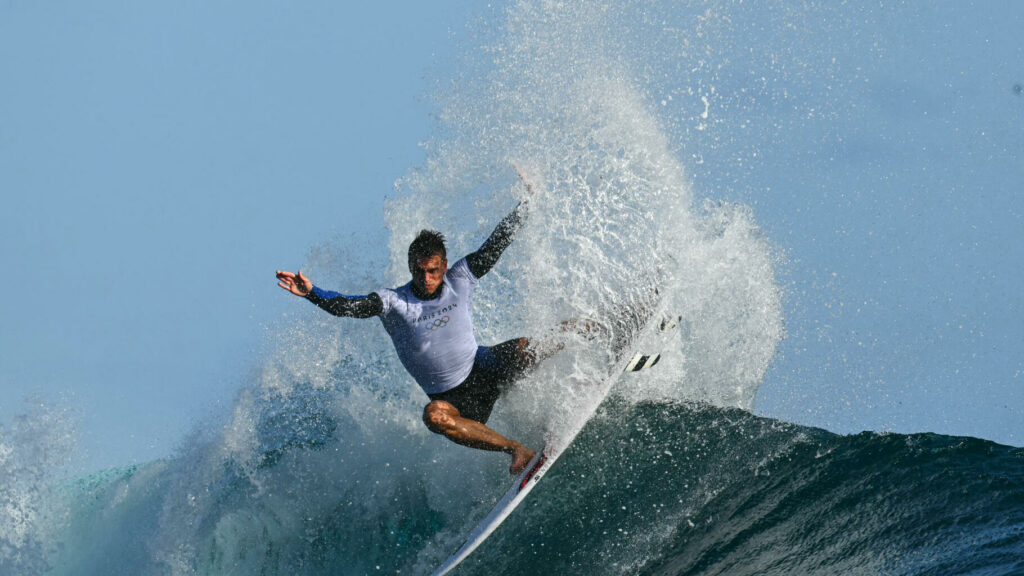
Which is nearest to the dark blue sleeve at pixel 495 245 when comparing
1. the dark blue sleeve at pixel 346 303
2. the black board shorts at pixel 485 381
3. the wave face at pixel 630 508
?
the black board shorts at pixel 485 381

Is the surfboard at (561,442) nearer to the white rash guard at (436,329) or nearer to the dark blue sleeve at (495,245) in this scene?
the white rash guard at (436,329)

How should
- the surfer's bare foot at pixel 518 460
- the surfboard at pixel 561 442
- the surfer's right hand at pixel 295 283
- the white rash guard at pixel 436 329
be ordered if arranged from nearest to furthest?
the surfer's right hand at pixel 295 283 → the white rash guard at pixel 436 329 → the surfboard at pixel 561 442 → the surfer's bare foot at pixel 518 460

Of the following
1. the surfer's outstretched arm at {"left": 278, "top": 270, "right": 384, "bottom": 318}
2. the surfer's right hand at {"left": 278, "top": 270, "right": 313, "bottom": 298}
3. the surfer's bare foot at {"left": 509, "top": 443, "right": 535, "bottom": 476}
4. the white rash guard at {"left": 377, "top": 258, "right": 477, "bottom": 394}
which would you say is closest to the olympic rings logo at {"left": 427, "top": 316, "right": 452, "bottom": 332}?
the white rash guard at {"left": 377, "top": 258, "right": 477, "bottom": 394}

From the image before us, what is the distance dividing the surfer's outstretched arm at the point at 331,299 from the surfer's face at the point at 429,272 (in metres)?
0.28

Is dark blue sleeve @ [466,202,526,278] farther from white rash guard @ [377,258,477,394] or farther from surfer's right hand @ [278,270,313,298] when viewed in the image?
surfer's right hand @ [278,270,313,298]

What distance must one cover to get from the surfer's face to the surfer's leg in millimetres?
774

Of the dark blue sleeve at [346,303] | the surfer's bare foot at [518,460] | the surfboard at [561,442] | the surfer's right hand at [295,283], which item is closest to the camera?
the surfer's right hand at [295,283]

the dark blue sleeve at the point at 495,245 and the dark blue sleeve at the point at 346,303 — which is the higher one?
the dark blue sleeve at the point at 495,245

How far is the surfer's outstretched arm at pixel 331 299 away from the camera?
4832mm

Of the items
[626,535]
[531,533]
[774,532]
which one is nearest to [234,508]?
[531,533]

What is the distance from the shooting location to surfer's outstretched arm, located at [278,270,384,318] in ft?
15.9

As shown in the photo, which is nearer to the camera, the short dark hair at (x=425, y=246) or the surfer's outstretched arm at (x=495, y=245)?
the short dark hair at (x=425, y=246)

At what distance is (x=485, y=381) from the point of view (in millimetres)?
5852

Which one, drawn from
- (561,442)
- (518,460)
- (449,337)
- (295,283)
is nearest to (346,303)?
(295,283)
